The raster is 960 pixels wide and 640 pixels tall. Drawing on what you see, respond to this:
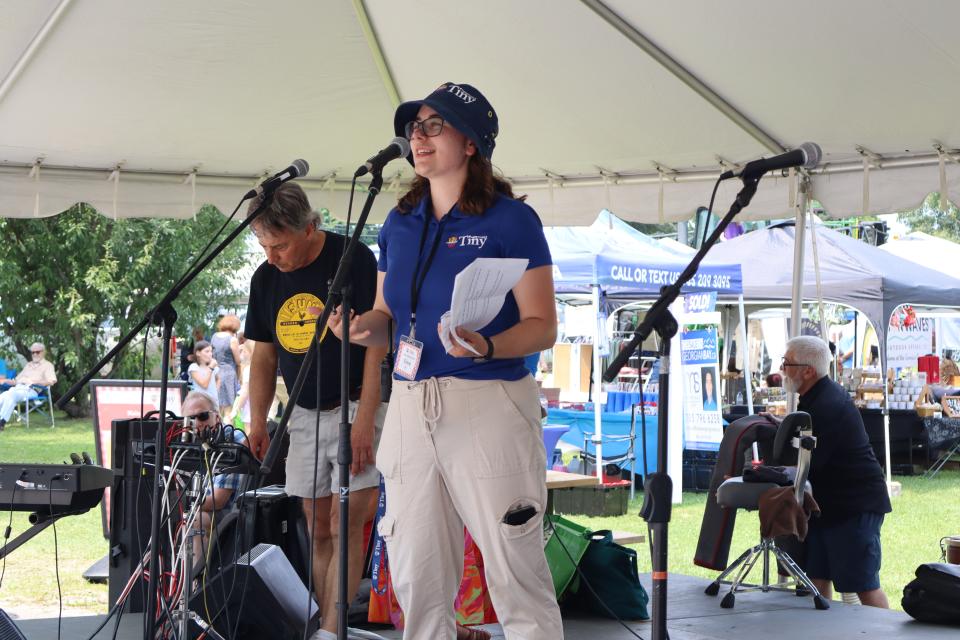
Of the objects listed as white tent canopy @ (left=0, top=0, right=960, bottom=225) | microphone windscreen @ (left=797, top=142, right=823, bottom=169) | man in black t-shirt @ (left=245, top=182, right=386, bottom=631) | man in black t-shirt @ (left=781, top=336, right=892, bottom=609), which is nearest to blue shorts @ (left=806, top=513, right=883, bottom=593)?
man in black t-shirt @ (left=781, top=336, right=892, bottom=609)

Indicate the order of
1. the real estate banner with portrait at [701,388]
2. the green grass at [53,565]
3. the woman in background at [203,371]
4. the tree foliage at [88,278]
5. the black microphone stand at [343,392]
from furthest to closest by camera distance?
the tree foliage at [88,278], the woman in background at [203,371], the real estate banner with portrait at [701,388], the green grass at [53,565], the black microphone stand at [343,392]

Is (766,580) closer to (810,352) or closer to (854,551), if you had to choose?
(854,551)

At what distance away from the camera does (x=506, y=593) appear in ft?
7.30

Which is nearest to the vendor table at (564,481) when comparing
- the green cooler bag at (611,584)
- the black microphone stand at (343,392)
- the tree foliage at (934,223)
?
the green cooler bag at (611,584)

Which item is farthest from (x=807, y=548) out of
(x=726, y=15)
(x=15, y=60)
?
(x=15, y=60)

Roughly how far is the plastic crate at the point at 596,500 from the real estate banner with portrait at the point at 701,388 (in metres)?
0.95

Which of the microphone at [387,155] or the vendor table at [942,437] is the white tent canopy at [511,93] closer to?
the microphone at [387,155]

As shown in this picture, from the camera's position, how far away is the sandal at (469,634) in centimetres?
379

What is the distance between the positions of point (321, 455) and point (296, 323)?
453mm

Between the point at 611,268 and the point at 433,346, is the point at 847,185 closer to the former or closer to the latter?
the point at 433,346

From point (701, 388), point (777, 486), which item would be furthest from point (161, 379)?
point (701, 388)

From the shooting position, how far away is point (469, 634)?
3809mm

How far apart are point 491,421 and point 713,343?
23.5ft

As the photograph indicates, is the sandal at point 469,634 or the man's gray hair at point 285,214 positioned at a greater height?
the man's gray hair at point 285,214
